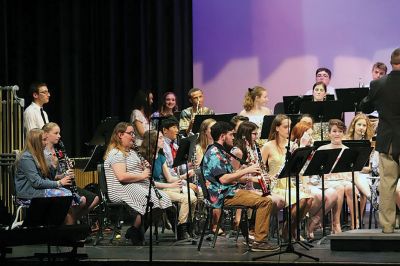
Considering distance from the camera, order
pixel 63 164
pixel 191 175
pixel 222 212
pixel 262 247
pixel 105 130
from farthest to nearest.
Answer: pixel 105 130
pixel 191 175
pixel 63 164
pixel 222 212
pixel 262 247

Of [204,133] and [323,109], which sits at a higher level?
[323,109]

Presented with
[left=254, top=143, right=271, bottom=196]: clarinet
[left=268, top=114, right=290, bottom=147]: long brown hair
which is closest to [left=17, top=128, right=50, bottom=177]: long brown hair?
[left=254, top=143, right=271, bottom=196]: clarinet

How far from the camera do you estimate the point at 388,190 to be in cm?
809

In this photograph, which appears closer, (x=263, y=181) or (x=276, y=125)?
(x=263, y=181)

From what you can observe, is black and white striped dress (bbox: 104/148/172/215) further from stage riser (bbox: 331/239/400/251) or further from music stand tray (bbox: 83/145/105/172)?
stage riser (bbox: 331/239/400/251)

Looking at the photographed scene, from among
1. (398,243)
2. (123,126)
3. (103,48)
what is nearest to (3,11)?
(103,48)

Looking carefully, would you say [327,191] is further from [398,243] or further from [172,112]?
[172,112]

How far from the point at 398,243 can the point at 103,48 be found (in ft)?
20.0

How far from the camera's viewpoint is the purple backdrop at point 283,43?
Answer: 40.1ft

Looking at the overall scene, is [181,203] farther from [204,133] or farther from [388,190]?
[388,190]

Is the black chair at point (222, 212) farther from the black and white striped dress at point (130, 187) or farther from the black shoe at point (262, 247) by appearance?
the black and white striped dress at point (130, 187)

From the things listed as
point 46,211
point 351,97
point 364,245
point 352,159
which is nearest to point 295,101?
point 351,97

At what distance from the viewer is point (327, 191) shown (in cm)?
941

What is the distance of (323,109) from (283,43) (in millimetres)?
2761
